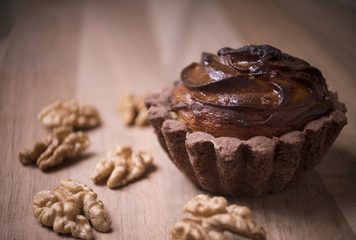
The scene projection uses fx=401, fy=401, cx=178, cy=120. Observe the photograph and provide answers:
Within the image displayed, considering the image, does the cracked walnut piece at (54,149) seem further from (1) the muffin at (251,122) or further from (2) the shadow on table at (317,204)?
(2) the shadow on table at (317,204)

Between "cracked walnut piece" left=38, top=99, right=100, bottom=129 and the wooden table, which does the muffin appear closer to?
the wooden table

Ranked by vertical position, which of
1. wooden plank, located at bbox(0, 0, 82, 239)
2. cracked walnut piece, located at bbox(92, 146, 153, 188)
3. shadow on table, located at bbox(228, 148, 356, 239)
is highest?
shadow on table, located at bbox(228, 148, 356, 239)

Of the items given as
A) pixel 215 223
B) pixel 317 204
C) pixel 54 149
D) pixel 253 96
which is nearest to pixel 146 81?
pixel 54 149

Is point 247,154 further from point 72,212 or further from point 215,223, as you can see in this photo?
point 72,212

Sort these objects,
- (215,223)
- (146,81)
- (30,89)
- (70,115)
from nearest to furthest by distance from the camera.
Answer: (215,223), (70,115), (30,89), (146,81)

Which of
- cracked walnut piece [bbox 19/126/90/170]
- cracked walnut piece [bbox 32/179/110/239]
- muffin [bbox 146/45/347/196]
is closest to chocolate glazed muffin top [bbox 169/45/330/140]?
muffin [bbox 146/45/347/196]

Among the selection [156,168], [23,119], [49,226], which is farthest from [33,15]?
[49,226]

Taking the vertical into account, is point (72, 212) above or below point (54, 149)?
above
